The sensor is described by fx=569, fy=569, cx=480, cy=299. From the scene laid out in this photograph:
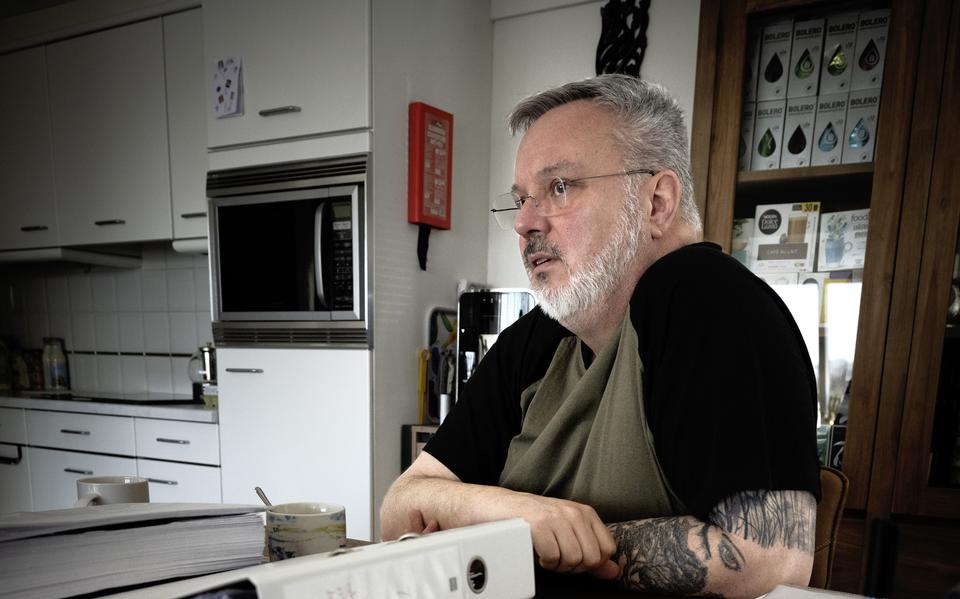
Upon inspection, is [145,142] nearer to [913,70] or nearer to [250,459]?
[250,459]

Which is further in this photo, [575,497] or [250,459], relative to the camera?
[250,459]

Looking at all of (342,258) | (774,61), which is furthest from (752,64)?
(342,258)

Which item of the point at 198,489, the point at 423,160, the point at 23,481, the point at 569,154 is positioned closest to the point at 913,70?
the point at 569,154

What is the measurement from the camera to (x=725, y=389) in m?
0.67

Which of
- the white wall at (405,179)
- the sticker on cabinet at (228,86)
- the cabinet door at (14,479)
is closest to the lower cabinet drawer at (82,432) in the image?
the cabinet door at (14,479)

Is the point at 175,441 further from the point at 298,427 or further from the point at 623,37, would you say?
the point at 623,37

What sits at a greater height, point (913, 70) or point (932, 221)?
point (913, 70)

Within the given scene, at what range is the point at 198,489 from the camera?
7.40 ft

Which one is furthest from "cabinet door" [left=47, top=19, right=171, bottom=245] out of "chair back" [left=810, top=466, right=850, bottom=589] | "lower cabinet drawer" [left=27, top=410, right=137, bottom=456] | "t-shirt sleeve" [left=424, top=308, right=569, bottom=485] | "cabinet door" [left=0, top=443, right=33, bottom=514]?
"chair back" [left=810, top=466, right=850, bottom=589]

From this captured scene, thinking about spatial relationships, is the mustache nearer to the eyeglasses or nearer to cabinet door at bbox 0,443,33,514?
the eyeglasses

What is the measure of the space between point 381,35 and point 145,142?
131 cm

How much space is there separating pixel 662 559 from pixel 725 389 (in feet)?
0.68

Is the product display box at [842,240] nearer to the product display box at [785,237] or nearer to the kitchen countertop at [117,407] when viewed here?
the product display box at [785,237]

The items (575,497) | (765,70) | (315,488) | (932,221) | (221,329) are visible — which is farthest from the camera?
(221,329)
